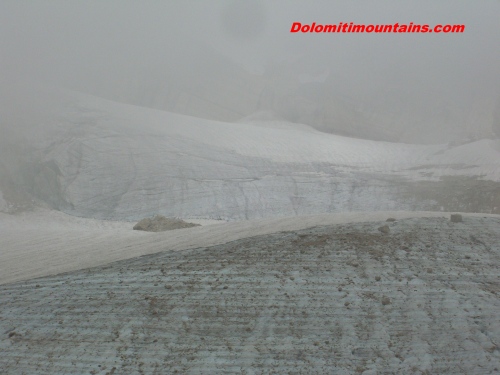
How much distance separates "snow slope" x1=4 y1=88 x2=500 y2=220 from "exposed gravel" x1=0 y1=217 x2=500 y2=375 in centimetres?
903

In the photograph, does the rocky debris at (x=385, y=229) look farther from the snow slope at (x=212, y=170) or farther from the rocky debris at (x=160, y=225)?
the snow slope at (x=212, y=170)

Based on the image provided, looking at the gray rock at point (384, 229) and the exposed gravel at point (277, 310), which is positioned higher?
the gray rock at point (384, 229)

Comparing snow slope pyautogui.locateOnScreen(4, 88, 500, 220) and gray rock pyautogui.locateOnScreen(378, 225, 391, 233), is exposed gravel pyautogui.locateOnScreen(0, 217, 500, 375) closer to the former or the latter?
gray rock pyautogui.locateOnScreen(378, 225, 391, 233)

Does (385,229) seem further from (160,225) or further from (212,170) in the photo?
(212,170)

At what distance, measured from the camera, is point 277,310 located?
13.1 feet

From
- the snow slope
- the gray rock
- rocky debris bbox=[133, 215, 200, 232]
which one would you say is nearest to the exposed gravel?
the gray rock

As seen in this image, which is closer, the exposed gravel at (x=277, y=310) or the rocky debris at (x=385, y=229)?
the exposed gravel at (x=277, y=310)

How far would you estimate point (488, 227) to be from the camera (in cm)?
530

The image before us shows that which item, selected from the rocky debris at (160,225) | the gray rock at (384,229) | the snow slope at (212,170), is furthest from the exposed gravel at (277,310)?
the snow slope at (212,170)

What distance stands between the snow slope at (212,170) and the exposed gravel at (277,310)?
A: 9029 millimetres

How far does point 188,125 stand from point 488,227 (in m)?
15.7

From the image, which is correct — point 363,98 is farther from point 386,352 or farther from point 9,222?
point 386,352

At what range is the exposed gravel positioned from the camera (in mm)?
3518

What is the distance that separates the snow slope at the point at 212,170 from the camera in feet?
47.2
